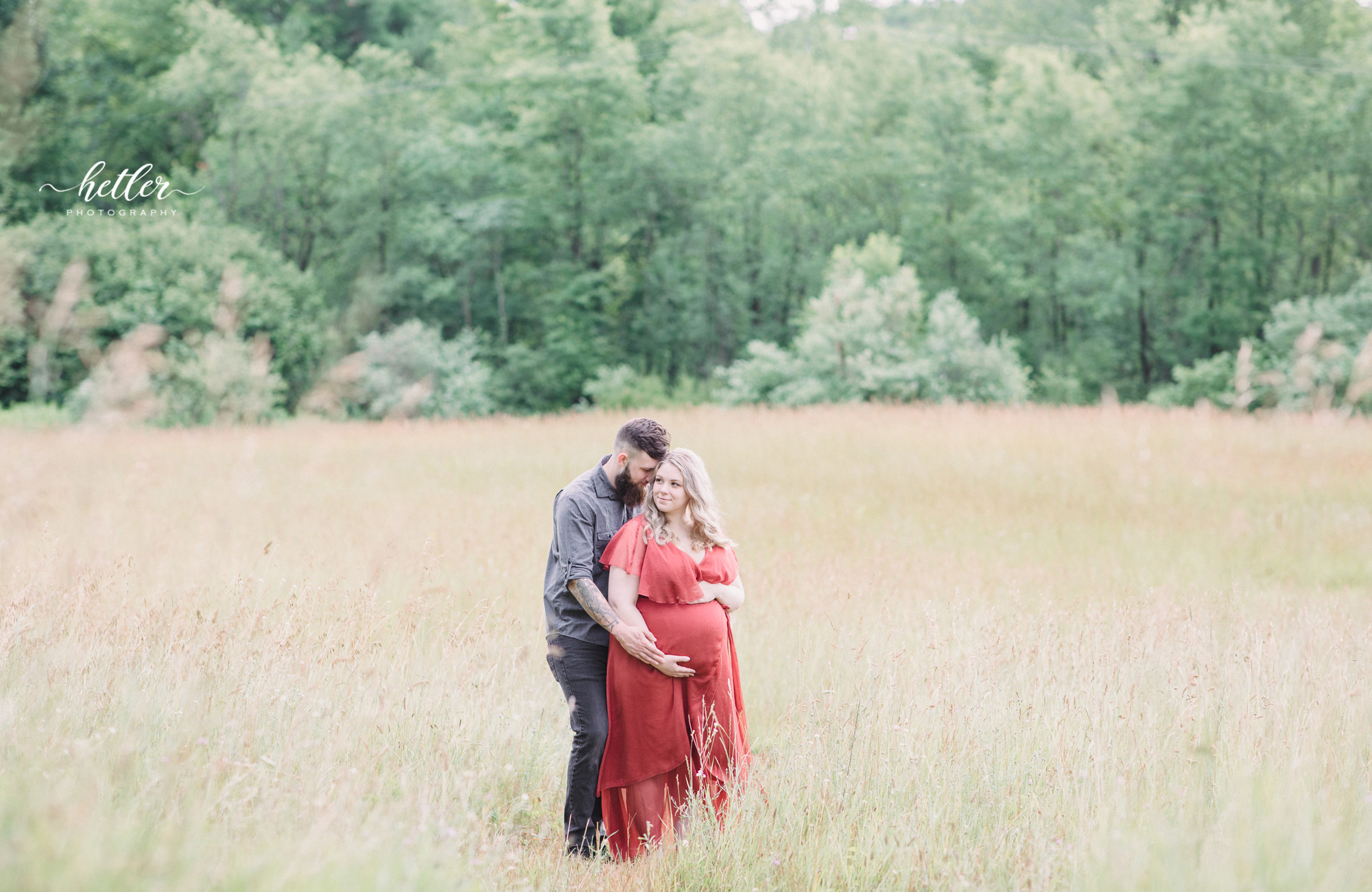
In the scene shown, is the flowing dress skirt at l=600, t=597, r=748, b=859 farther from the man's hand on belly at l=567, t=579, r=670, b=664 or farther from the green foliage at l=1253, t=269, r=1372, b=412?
the green foliage at l=1253, t=269, r=1372, b=412

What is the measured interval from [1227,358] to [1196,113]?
809 centimetres

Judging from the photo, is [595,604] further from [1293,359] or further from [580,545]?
[1293,359]

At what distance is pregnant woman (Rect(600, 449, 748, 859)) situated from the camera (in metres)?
3.85

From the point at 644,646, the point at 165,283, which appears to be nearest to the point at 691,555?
the point at 644,646

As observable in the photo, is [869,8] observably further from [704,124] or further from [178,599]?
[178,599]

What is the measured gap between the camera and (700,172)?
34.8 m

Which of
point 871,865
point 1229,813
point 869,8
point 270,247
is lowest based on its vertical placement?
point 871,865

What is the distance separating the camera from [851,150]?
36.6 m

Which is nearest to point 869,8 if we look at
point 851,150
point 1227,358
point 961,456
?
point 851,150

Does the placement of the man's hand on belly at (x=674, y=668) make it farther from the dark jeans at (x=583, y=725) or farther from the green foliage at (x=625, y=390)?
the green foliage at (x=625, y=390)

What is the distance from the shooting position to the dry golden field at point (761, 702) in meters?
2.79

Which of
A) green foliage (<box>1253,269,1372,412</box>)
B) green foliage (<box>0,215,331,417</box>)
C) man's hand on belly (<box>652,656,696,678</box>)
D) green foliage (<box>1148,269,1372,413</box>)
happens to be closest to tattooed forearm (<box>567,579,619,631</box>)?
man's hand on belly (<box>652,656,696,678</box>)

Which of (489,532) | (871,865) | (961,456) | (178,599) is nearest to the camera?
(871,865)

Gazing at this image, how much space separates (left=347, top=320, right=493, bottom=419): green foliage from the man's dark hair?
2250 centimetres
